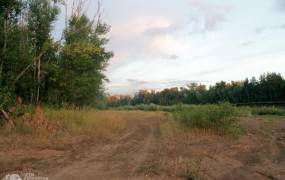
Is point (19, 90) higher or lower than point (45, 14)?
lower

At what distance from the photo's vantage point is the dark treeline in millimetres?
16562

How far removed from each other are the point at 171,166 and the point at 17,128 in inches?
256

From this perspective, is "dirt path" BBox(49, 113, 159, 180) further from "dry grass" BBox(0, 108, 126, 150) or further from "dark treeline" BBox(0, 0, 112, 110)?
"dark treeline" BBox(0, 0, 112, 110)

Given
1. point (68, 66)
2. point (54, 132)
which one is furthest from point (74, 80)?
point (54, 132)

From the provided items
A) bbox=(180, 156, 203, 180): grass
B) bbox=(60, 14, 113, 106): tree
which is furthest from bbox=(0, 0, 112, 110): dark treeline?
bbox=(180, 156, 203, 180): grass

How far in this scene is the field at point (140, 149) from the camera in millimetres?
7859

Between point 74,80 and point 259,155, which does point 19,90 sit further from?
point 259,155

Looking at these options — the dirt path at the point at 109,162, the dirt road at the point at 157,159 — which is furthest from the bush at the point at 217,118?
the dirt path at the point at 109,162

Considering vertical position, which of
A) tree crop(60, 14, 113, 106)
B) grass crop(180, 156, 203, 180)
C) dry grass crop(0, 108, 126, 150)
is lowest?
grass crop(180, 156, 203, 180)

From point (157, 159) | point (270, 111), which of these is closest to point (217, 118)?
point (157, 159)

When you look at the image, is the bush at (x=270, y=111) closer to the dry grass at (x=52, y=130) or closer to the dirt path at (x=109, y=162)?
the dry grass at (x=52, y=130)

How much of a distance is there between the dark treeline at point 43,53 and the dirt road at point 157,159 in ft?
23.8

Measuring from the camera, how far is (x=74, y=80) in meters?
20.5

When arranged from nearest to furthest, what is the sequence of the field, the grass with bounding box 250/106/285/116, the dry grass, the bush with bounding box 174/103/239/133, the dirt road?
the dirt road, the field, the dry grass, the bush with bounding box 174/103/239/133, the grass with bounding box 250/106/285/116
